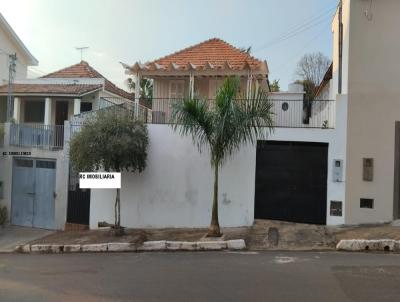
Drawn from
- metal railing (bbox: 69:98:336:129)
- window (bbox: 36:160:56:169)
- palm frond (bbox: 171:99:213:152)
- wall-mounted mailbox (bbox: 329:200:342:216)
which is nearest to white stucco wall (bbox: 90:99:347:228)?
wall-mounted mailbox (bbox: 329:200:342:216)

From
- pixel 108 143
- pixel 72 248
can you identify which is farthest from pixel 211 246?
pixel 108 143

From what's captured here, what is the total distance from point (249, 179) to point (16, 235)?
27.8 feet

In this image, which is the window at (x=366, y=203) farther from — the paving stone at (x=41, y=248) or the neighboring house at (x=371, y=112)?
the paving stone at (x=41, y=248)

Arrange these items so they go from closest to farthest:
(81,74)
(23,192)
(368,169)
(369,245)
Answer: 1. (369,245)
2. (368,169)
3. (23,192)
4. (81,74)

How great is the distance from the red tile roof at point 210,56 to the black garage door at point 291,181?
6.14 m

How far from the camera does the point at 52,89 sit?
2680 centimetres

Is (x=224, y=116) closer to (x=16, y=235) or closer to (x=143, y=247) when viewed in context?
(x=143, y=247)

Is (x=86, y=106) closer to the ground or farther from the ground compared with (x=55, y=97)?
closer to the ground

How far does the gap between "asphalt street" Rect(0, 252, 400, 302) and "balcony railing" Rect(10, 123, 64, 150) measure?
26.4 feet

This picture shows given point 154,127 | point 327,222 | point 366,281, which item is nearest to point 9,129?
point 154,127

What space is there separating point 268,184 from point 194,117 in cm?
402

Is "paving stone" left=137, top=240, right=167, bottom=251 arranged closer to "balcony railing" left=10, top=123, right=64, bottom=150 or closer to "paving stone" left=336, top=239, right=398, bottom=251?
"paving stone" left=336, top=239, right=398, bottom=251

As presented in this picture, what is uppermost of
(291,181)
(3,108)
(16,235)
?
(3,108)

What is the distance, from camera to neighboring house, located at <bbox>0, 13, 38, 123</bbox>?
31041 millimetres
